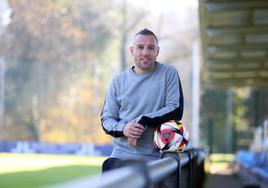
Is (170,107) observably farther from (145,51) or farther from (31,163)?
(31,163)

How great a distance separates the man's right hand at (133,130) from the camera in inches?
122

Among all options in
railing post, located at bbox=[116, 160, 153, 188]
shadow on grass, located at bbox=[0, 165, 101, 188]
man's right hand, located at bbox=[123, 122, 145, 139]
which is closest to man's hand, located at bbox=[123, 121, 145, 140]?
man's right hand, located at bbox=[123, 122, 145, 139]

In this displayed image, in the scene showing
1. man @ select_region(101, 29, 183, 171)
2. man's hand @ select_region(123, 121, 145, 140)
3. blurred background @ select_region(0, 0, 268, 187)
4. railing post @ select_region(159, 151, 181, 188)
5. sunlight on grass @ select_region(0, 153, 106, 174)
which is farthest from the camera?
blurred background @ select_region(0, 0, 268, 187)

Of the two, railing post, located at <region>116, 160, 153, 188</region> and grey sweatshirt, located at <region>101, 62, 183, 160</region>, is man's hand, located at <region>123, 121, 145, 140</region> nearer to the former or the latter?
grey sweatshirt, located at <region>101, 62, 183, 160</region>

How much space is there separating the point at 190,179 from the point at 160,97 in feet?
4.04

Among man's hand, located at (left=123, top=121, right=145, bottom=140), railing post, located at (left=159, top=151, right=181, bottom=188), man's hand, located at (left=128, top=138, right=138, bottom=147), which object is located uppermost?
man's hand, located at (left=123, top=121, right=145, bottom=140)

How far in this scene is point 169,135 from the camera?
316cm

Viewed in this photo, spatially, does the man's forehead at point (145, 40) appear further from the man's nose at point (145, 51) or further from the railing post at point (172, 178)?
the railing post at point (172, 178)

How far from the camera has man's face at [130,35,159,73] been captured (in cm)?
326

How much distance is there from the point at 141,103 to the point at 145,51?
0.94 feet

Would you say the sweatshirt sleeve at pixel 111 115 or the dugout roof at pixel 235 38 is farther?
the dugout roof at pixel 235 38

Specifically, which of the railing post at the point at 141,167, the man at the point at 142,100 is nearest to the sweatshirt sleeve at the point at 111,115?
the man at the point at 142,100

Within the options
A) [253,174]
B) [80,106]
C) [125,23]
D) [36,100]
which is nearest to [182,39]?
[125,23]

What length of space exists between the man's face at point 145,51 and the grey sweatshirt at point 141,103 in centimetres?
7
